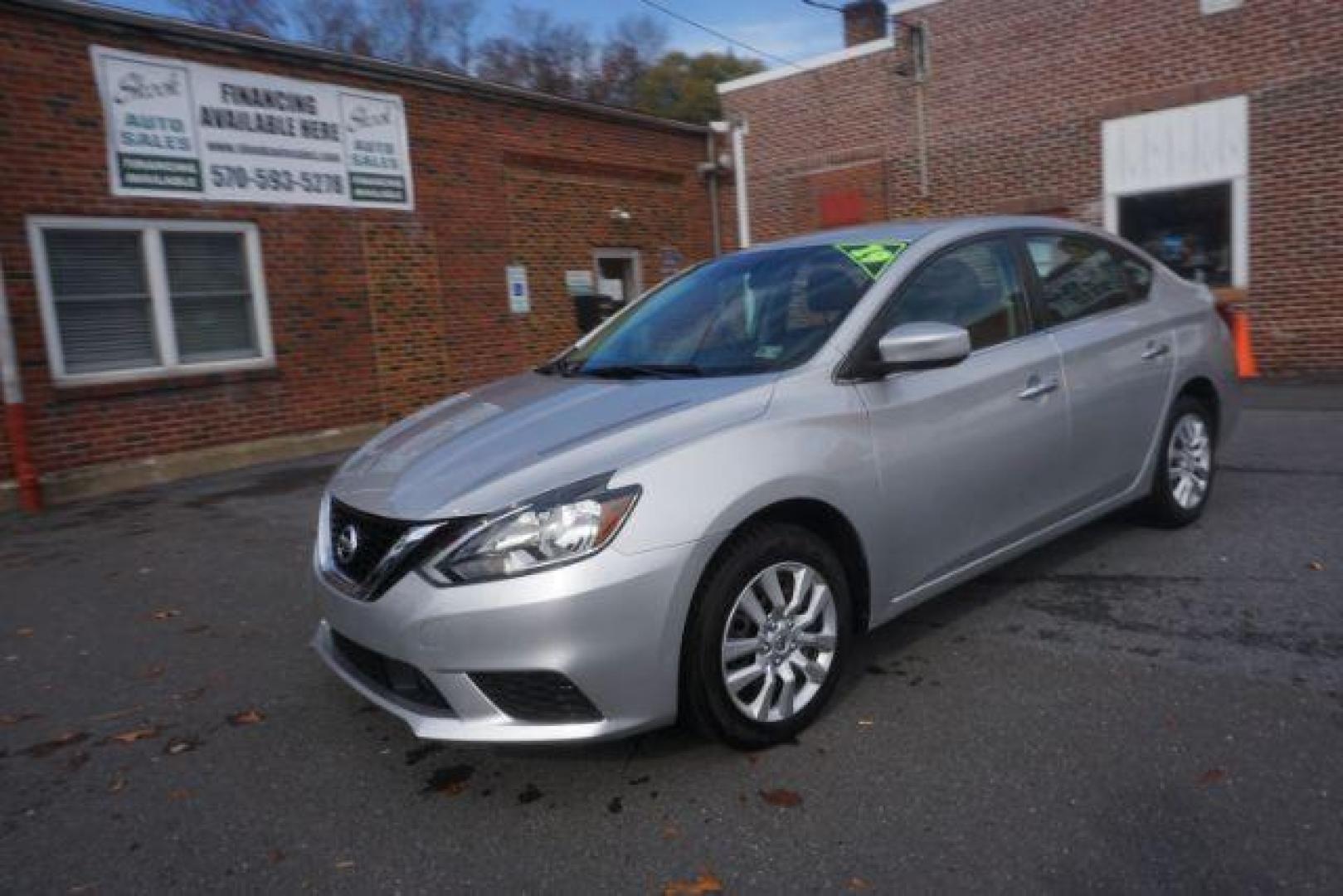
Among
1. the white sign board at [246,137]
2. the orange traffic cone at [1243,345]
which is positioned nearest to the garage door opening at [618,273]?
the white sign board at [246,137]

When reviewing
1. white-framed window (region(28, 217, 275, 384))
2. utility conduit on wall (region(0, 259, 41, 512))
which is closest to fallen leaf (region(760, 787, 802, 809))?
utility conduit on wall (region(0, 259, 41, 512))

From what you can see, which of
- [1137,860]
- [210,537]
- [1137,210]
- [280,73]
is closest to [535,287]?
[280,73]

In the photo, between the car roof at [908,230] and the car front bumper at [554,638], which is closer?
the car front bumper at [554,638]

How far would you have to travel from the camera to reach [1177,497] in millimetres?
4773

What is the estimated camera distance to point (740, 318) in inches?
145

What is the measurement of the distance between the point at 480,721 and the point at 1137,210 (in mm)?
11724

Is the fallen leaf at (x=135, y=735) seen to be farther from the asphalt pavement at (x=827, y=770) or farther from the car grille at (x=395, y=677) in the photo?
the car grille at (x=395, y=677)

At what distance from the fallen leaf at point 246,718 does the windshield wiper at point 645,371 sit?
1.76m

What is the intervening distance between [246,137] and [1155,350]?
8.39 m

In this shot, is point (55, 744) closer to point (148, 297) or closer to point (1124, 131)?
point (148, 297)

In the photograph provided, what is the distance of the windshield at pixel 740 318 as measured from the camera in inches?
133

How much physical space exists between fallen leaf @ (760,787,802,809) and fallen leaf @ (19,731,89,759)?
2.45 m

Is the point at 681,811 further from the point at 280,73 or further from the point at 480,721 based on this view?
the point at 280,73

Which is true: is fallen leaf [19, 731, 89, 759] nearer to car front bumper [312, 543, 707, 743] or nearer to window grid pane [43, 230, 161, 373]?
car front bumper [312, 543, 707, 743]
